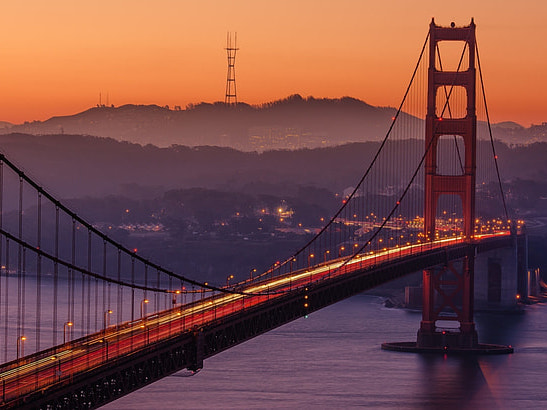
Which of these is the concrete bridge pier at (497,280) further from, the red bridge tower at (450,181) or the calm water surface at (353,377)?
the red bridge tower at (450,181)

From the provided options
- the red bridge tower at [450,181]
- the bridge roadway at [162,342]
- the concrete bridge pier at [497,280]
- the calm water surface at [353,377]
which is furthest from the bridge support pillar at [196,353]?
the concrete bridge pier at [497,280]

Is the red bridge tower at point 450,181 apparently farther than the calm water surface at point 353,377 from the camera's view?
Yes

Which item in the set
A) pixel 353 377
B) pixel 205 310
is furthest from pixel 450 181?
pixel 205 310

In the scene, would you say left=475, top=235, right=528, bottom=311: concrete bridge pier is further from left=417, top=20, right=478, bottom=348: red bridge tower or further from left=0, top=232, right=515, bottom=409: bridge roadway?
left=0, top=232, right=515, bottom=409: bridge roadway

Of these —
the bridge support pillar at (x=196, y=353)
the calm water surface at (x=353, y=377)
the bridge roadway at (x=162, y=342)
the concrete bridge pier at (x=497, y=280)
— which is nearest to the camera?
the bridge roadway at (x=162, y=342)

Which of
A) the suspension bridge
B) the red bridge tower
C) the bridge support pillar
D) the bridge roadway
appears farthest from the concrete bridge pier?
the bridge support pillar

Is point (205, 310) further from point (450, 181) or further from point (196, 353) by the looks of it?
point (450, 181)
